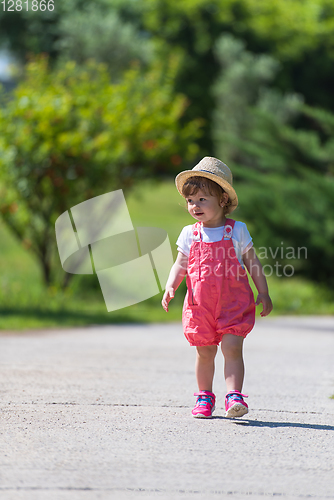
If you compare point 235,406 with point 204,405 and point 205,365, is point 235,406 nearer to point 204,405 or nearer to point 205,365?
point 204,405

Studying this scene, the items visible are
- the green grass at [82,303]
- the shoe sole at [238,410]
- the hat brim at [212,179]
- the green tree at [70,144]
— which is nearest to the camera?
the shoe sole at [238,410]

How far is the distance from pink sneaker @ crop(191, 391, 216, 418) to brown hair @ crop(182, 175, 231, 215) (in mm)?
1074

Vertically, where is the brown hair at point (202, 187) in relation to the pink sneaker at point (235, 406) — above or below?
above

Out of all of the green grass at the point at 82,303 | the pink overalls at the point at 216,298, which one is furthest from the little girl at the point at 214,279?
the green grass at the point at 82,303

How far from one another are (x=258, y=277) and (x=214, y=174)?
2.05ft

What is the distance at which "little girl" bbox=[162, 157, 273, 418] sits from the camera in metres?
3.48

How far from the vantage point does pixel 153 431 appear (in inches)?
117

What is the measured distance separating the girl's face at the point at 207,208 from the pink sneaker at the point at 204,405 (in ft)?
3.11

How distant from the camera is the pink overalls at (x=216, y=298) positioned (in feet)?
11.5

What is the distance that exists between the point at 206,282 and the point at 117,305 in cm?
768

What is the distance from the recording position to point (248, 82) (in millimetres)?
24891

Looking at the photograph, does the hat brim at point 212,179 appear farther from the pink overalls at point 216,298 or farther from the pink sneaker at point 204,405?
the pink sneaker at point 204,405

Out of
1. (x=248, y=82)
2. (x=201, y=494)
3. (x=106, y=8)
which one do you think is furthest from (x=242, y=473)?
(x=106, y=8)

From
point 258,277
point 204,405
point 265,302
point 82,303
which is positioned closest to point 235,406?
point 204,405
